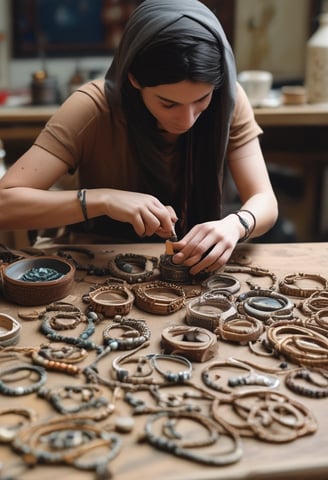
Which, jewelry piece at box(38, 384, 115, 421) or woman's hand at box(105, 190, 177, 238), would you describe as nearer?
jewelry piece at box(38, 384, 115, 421)

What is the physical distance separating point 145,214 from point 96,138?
1.42ft

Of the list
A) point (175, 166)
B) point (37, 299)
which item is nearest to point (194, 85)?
point (175, 166)

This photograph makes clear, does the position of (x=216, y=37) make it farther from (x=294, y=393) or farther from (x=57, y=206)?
(x=294, y=393)

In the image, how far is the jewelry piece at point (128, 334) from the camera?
126 centimetres

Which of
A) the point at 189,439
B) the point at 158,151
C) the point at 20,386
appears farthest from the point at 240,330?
the point at 158,151

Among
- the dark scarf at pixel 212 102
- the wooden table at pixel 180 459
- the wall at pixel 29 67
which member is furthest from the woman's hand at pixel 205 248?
the wall at pixel 29 67

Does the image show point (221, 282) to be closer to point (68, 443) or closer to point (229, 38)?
point (68, 443)

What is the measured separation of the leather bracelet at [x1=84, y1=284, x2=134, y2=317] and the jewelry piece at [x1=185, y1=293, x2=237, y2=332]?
0.14 meters

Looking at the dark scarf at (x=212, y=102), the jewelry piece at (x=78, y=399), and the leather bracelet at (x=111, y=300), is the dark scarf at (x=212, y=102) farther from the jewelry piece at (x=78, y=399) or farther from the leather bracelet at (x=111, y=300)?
the jewelry piece at (x=78, y=399)

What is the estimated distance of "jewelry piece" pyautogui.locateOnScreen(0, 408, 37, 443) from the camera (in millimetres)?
968

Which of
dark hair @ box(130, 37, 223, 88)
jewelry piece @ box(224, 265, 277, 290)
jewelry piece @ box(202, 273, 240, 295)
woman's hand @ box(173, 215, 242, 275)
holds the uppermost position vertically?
dark hair @ box(130, 37, 223, 88)

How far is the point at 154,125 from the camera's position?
183cm

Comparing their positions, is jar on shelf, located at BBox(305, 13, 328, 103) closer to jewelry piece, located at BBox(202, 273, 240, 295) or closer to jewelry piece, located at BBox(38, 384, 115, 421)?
jewelry piece, located at BBox(202, 273, 240, 295)

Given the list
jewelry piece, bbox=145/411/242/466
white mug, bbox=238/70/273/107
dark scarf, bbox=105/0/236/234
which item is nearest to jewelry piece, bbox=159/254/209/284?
dark scarf, bbox=105/0/236/234
